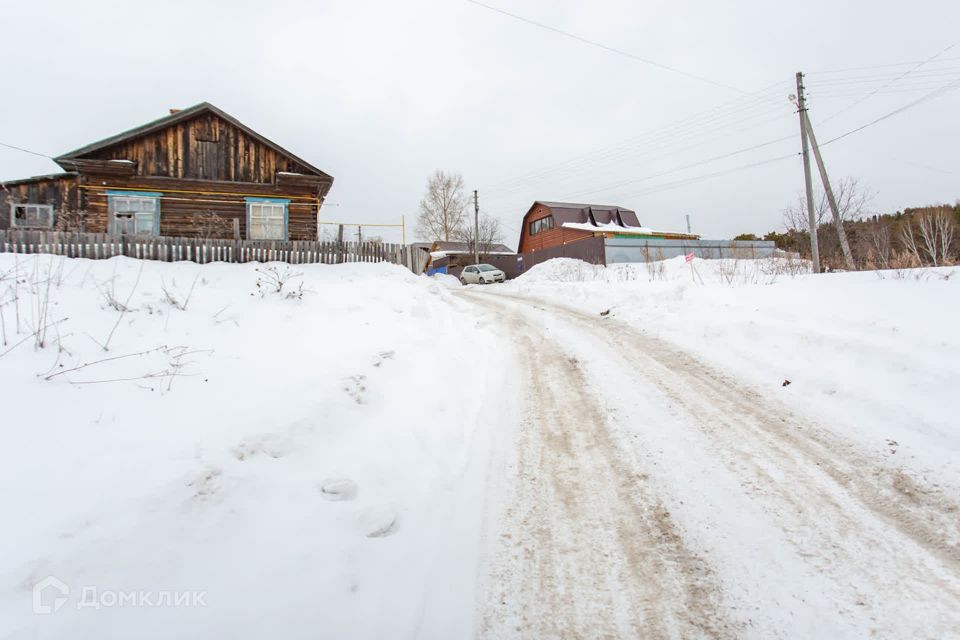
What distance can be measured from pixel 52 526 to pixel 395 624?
1.69 m

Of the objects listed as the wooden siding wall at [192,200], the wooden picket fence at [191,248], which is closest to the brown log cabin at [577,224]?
the wooden siding wall at [192,200]

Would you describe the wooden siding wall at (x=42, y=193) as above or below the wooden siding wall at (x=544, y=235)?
below

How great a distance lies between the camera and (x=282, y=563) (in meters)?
2.21

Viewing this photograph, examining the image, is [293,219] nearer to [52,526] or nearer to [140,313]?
[140,313]

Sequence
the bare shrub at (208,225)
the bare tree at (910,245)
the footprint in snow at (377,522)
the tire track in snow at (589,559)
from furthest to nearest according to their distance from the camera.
Result: 1. the bare shrub at (208,225)
2. the bare tree at (910,245)
3. the footprint in snow at (377,522)
4. the tire track in snow at (589,559)

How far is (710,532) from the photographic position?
8.51 ft

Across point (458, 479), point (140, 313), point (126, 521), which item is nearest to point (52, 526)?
point (126, 521)

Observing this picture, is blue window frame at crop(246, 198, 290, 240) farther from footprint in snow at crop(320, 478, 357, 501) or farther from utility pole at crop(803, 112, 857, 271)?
utility pole at crop(803, 112, 857, 271)

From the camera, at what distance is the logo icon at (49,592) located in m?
1.66

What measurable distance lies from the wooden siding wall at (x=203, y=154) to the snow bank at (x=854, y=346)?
1508 centimetres

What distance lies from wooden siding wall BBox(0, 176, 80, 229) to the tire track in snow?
75.6 feet

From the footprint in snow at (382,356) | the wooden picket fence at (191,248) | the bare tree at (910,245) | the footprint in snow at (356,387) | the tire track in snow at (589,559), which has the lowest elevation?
the tire track in snow at (589,559)

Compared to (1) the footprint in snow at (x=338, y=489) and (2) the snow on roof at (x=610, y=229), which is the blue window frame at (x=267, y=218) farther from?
(2) the snow on roof at (x=610, y=229)

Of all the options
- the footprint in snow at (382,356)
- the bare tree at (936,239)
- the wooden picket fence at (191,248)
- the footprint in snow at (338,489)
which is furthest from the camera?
the bare tree at (936,239)
